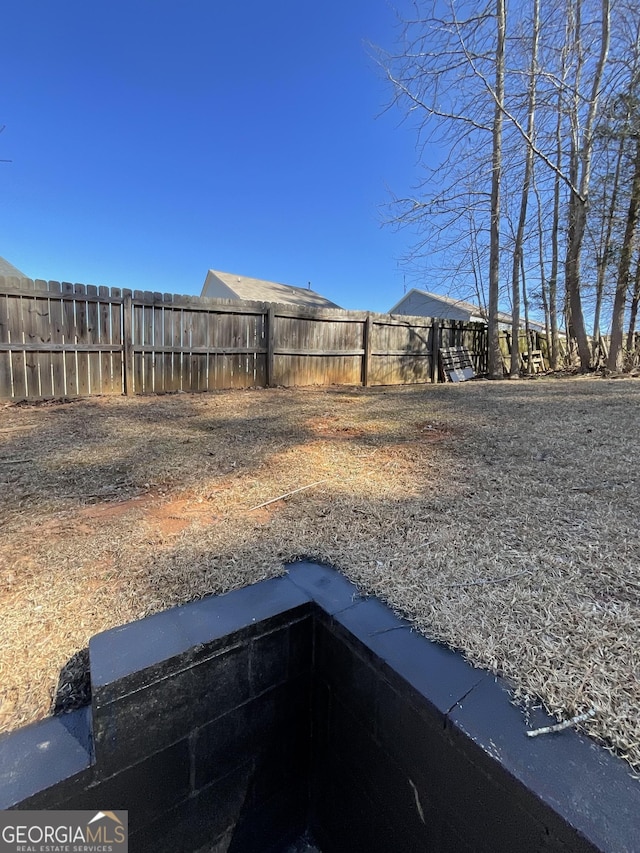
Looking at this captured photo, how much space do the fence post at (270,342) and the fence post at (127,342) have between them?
2.03 metres

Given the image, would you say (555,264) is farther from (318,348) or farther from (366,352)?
(318,348)

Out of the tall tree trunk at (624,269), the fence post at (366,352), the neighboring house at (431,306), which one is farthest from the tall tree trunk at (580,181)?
the neighboring house at (431,306)

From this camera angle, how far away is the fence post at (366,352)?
7.52 meters

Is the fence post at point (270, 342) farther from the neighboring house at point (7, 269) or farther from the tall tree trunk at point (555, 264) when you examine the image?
the neighboring house at point (7, 269)

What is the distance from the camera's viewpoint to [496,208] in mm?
8727

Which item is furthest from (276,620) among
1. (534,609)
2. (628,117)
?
(628,117)

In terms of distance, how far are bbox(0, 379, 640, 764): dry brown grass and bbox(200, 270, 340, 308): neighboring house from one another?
13.3 meters

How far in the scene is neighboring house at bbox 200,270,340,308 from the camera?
15.8 meters

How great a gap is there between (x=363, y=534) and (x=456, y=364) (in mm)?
8226

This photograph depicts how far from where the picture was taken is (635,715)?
756 mm

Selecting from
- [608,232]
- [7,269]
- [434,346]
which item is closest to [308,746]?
[434,346]

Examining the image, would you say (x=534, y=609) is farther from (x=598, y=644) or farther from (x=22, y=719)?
(x=22, y=719)

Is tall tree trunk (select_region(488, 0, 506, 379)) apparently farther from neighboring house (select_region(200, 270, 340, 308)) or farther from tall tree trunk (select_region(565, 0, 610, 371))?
neighboring house (select_region(200, 270, 340, 308))

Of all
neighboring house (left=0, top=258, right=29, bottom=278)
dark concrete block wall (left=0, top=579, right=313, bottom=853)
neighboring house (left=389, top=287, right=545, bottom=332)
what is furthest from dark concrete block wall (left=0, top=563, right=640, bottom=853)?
neighboring house (left=389, top=287, right=545, bottom=332)
